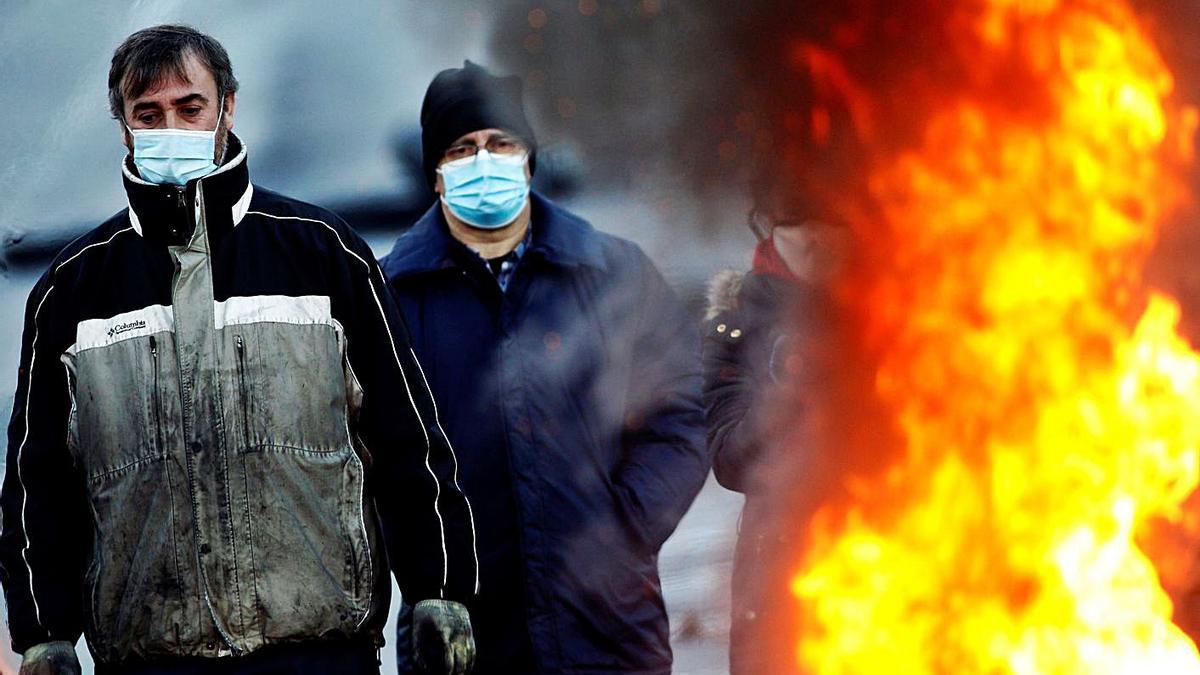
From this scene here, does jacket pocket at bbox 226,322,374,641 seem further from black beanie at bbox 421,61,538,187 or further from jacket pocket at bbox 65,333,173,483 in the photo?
black beanie at bbox 421,61,538,187

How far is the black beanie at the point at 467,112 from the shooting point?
3553 mm

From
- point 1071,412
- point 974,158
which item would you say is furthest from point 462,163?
point 1071,412

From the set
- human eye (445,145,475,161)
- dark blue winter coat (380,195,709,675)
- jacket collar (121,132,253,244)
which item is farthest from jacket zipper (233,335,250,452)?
human eye (445,145,475,161)

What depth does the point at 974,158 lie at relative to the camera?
4.08 metres

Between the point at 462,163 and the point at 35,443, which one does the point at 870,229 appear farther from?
the point at 35,443

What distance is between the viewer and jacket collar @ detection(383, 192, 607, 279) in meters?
3.50

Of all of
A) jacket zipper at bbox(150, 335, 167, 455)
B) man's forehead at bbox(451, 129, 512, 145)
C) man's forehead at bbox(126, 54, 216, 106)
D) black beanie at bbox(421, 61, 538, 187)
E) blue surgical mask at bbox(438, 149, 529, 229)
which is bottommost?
jacket zipper at bbox(150, 335, 167, 455)

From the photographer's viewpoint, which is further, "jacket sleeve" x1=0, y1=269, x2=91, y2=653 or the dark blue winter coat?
the dark blue winter coat

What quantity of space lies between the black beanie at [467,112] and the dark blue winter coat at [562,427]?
145 mm

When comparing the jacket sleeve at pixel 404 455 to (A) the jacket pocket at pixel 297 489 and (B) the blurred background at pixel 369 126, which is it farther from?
(B) the blurred background at pixel 369 126

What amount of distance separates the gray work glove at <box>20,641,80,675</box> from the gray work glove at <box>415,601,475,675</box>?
1.93ft

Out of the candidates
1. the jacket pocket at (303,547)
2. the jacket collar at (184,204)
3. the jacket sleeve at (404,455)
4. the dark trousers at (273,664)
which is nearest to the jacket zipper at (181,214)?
the jacket collar at (184,204)

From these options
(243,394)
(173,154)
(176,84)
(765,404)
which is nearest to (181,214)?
(173,154)

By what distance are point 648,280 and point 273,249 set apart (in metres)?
1.12
